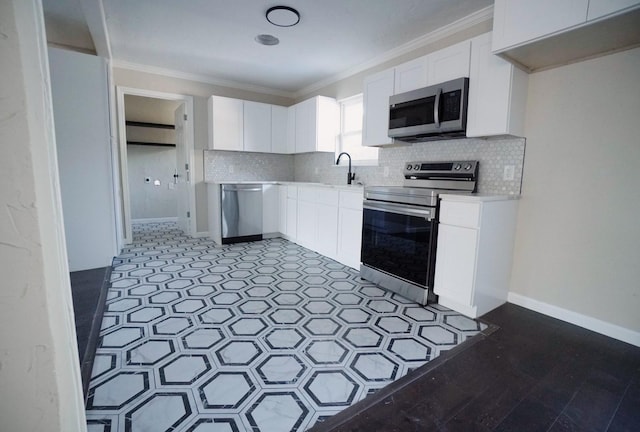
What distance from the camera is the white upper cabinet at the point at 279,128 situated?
4.86 metres

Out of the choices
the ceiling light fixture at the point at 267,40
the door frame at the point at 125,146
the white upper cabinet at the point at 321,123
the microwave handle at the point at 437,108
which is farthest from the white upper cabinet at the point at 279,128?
the microwave handle at the point at 437,108

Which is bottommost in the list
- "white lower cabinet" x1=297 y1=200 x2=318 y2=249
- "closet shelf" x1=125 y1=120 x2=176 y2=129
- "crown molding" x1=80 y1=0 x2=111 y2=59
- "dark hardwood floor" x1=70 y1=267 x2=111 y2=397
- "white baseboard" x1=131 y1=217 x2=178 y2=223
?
"dark hardwood floor" x1=70 y1=267 x2=111 y2=397

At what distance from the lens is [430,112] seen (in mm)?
2576

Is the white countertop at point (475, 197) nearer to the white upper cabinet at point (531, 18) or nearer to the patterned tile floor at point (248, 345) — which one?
the patterned tile floor at point (248, 345)

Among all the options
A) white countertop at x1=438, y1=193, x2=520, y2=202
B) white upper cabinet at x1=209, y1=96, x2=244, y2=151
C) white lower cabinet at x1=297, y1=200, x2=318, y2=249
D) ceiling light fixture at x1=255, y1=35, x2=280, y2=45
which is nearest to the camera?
white countertop at x1=438, y1=193, x2=520, y2=202

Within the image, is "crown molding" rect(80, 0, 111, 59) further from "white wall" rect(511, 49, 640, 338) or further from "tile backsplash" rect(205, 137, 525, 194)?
"white wall" rect(511, 49, 640, 338)

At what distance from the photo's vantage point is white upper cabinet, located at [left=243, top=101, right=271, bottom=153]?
464 centimetres

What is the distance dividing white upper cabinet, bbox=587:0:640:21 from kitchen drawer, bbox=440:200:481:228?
1.15 meters

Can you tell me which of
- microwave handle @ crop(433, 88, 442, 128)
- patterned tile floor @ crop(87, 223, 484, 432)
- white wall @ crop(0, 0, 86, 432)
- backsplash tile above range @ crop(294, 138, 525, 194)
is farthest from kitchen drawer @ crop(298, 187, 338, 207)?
white wall @ crop(0, 0, 86, 432)

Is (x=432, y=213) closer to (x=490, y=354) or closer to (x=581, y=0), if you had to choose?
(x=490, y=354)

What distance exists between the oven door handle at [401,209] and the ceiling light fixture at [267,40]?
6.42 feet

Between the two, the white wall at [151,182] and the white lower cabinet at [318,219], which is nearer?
the white lower cabinet at [318,219]

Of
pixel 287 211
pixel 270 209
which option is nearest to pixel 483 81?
pixel 287 211

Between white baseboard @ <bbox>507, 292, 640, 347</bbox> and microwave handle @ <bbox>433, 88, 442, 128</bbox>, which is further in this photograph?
microwave handle @ <bbox>433, 88, 442, 128</bbox>
